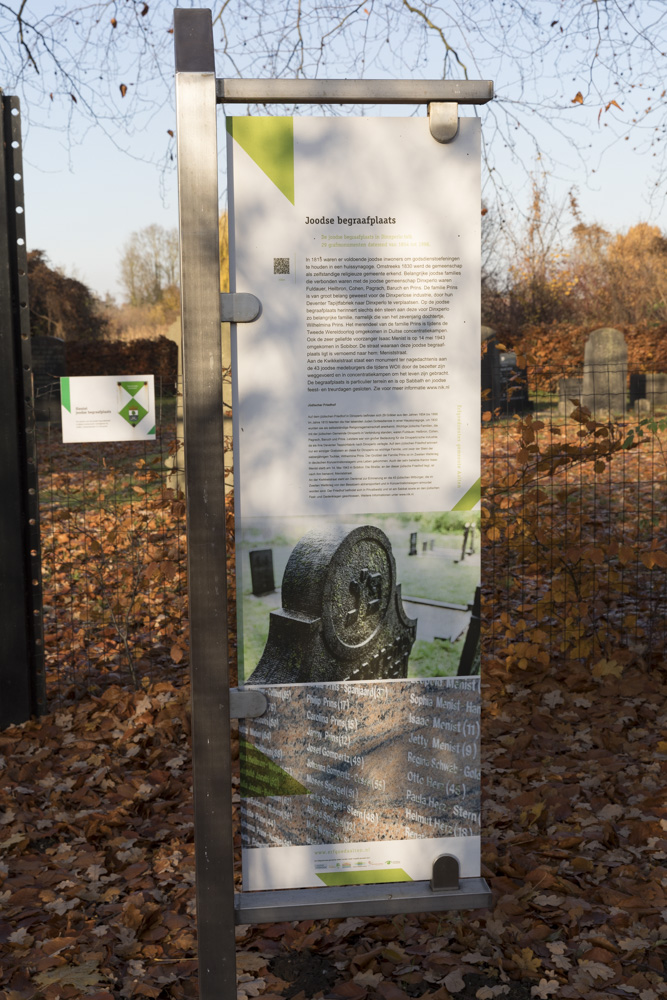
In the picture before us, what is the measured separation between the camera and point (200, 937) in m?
2.32

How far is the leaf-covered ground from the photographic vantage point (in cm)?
274

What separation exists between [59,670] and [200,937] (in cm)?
358

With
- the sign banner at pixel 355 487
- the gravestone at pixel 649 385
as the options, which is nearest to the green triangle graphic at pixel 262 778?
the sign banner at pixel 355 487

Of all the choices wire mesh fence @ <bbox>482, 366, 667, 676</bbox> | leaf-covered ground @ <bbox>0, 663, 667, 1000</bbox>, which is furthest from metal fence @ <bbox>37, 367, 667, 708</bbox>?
leaf-covered ground @ <bbox>0, 663, 667, 1000</bbox>

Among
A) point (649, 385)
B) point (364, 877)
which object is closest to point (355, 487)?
point (364, 877)

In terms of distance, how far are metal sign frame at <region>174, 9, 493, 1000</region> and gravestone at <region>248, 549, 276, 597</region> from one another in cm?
9

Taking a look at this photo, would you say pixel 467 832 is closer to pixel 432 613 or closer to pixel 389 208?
pixel 432 613

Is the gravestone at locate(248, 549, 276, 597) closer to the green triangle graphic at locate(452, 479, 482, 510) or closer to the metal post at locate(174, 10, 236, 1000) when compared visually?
the metal post at locate(174, 10, 236, 1000)

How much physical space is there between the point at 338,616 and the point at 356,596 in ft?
0.23

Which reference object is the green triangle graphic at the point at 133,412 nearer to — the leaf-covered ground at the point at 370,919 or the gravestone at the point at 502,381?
the leaf-covered ground at the point at 370,919

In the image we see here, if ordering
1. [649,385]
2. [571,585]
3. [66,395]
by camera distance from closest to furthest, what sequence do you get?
[66,395] < [571,585] < [649,385]

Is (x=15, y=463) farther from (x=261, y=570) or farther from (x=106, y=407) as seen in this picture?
(x=261, y=570)

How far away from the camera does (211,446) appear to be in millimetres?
2205

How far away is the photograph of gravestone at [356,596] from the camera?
7.50ft
